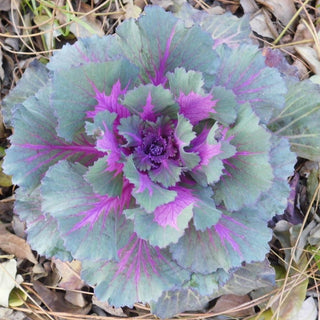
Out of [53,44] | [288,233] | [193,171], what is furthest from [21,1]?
[288,233]

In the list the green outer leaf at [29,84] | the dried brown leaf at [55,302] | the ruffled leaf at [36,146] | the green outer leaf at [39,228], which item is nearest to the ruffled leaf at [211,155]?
the ruffled leaf at [36,146]

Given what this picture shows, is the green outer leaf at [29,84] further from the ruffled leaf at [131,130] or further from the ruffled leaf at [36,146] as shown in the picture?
the ruffled leaf at [131,130]

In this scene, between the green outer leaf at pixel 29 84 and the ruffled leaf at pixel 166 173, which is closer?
the ruffled leaf at pixel 166 173

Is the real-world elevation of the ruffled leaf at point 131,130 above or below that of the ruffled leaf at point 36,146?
above

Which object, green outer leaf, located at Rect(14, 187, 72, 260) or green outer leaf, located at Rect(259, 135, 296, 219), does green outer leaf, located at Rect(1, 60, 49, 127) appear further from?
green outer leaf, located at Rect(259, 135, 296, 219)

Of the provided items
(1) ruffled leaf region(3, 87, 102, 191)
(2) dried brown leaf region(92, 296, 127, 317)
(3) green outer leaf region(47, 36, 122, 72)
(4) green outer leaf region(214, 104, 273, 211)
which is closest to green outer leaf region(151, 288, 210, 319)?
(2) dried brown leaf region(92, 296, 127, 317)

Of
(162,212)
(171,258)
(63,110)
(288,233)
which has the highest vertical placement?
(63,110)

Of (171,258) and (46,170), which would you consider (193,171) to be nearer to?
(171,258)
